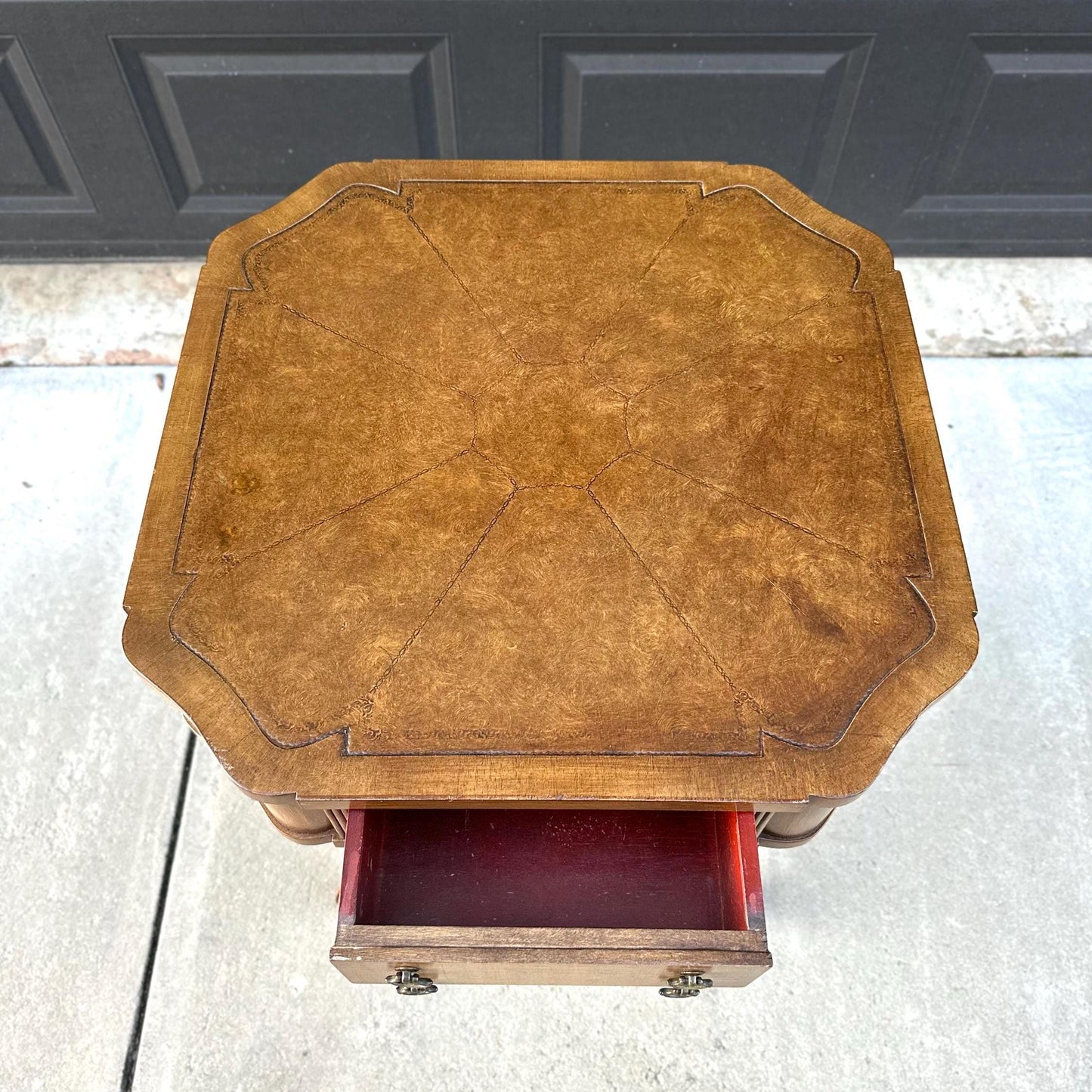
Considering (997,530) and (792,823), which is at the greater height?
(792,823)

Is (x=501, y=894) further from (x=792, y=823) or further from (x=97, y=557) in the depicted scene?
(x=97, y=557)

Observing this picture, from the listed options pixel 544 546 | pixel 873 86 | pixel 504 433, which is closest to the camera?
pixel 544 546

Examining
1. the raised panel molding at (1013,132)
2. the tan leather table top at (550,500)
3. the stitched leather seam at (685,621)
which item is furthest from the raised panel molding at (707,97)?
the stitched leather seam at (685,621)

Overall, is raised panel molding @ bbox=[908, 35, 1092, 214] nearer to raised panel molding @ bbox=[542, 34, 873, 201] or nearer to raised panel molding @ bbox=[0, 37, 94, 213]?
raised panel molding @ bbox=[542, 34, 873, 201]

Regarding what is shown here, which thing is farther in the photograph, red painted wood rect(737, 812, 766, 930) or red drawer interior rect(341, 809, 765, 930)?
red drawer interior rect(341, 809, 765, 930)

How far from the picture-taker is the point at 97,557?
2.26m

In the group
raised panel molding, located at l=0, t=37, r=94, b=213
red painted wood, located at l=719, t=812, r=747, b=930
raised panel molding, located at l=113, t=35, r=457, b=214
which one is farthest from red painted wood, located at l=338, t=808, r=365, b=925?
raised panel molding, located at l=0, t=37, r=94, b=213

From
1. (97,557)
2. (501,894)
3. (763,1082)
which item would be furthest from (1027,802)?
(97,557)

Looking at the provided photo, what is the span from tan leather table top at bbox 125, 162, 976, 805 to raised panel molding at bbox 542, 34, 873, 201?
0.67 m

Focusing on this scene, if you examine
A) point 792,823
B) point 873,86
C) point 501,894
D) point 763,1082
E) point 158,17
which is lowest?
point 763,1082

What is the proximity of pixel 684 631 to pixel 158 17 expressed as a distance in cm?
194

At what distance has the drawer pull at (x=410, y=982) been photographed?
1387 mm

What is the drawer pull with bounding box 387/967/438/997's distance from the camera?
139 cm

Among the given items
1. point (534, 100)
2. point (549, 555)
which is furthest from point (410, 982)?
point (534, 100)
